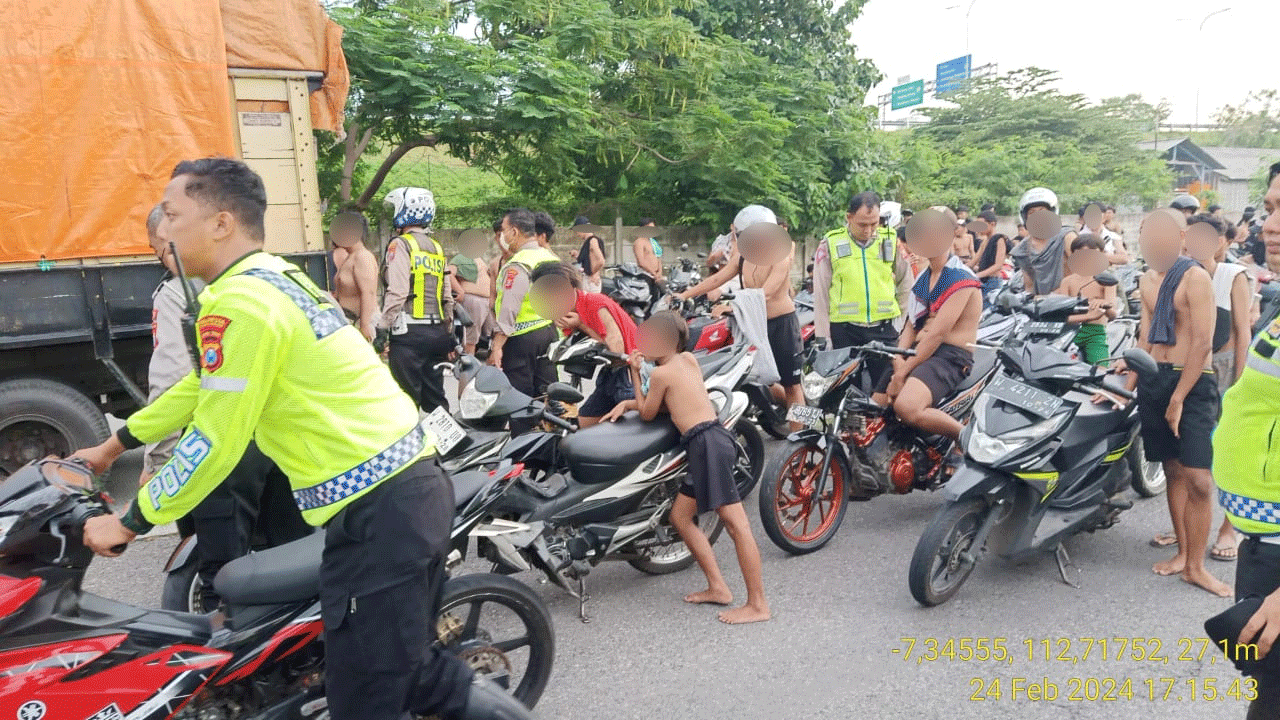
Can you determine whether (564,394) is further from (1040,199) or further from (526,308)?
(1040,199)

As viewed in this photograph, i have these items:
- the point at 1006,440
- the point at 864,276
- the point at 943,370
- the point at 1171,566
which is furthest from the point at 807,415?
the point at 1171,566

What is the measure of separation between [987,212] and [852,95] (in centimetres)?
499

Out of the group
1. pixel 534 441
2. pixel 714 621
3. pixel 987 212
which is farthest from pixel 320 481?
pixel 987 212

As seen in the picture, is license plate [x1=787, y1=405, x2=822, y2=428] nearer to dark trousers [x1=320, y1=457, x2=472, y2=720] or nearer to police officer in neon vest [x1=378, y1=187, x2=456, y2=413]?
police officer in neon vest [x1=378, y1=187, x2=456, y2=413]

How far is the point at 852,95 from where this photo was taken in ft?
53.0

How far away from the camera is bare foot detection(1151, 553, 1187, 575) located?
14.0 ft

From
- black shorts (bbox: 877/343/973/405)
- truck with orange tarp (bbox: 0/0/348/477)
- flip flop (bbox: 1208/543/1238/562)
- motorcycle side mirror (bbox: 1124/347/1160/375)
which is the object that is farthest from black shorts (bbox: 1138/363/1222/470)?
truck with orange tarp (bbox: 0/0/348/477)

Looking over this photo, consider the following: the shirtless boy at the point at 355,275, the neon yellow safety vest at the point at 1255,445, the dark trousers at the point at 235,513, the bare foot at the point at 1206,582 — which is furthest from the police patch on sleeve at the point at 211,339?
the bare foot at the point at 1206,582

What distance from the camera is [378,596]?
212 centimetres

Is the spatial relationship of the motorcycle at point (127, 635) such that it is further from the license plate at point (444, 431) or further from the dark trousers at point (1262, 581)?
the dark trousers at point (1262, 581)

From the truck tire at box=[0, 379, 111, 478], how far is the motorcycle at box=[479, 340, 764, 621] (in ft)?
8.76

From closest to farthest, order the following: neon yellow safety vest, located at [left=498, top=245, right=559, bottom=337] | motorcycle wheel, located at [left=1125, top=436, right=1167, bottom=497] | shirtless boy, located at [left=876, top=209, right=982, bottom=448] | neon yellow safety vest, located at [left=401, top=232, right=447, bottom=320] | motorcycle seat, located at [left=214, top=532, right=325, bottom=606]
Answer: motorcycle seat, located at [left=214, top=532, right=325, bottom=606] → shirtless boy, located at [left=876, top=209, right=982, bottom=448] → motorcycle wheel, located at [left=1125, top=436, right=1167, bottom=497] → neon yellow safety vest, located at [left=498, top=245, right=559, bottom=337] → neon yellow safety vest, located at [left=401, top=232, right=447, bottom=320]

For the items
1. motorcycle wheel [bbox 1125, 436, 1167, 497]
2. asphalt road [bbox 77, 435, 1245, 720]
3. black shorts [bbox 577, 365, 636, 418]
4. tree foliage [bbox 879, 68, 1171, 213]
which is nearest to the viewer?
asphalt road [bbox 77, 435, 1245, 720]

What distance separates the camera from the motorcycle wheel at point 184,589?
3.39 m
